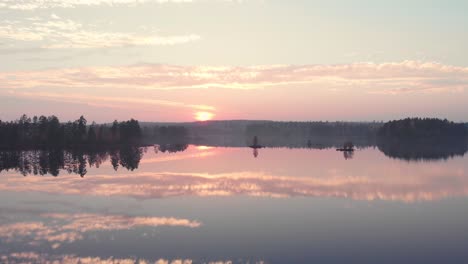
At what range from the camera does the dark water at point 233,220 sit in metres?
29.2

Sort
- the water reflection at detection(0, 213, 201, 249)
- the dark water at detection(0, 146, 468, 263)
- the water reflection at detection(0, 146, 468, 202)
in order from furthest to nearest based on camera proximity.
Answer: the water reflection at detection(0, 146, 468, 202), the water reflection at detection(0, 213, 201, 249), the dark water at detection(0, 146, 468, 263)

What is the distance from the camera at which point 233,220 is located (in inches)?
1559

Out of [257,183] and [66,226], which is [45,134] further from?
[66,226]

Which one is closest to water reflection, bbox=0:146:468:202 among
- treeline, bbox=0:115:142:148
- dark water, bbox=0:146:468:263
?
dark water, bbox=0:146:468:263

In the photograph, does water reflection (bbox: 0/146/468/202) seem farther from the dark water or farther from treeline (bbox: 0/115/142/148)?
treeline (bbox: 0/115/142/148)

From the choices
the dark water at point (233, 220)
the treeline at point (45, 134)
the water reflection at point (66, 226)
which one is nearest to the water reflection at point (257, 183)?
the dark water at point (233, 220)

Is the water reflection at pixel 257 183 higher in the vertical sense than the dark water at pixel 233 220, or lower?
higher

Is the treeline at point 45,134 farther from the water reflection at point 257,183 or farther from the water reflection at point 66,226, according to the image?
the water reflection at point 66,226

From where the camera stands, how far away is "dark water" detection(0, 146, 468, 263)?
29250 mm

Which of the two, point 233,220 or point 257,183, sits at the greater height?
point 257,183

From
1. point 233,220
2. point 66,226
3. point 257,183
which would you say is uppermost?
point 257,183

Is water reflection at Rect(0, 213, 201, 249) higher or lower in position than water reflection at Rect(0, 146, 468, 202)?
lower

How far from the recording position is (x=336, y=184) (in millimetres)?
65250

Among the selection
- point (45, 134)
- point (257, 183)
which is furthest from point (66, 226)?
point (45, 134)
